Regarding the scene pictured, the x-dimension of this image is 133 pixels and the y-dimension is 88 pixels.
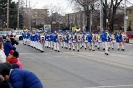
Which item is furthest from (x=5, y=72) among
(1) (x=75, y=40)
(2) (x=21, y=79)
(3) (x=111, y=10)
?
(3) (x=111, y=10)

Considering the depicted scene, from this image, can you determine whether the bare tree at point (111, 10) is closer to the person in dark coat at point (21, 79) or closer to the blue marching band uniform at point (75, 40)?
the blue marching band uniform at point (75, 40)

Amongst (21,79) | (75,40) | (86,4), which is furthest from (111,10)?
(21,79)

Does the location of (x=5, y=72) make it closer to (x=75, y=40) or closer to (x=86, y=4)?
(x=75, y=40)

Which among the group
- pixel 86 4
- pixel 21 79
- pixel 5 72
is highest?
pixel 86 4

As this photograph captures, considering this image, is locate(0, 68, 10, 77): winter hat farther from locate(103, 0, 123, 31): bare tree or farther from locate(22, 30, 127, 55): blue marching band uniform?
locate(103, 0, 123, 31): bare tree

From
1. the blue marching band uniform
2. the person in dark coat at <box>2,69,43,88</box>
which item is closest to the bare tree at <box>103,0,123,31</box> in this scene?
the blue marching band uniform

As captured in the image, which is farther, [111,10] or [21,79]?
[111,10]

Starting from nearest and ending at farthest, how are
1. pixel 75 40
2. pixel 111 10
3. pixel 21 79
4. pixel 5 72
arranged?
pixel 5 72 < pixel 21 79 < pixel 75 40 < pixel 111 10

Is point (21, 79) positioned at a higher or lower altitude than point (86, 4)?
lower

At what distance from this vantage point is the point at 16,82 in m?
4.92

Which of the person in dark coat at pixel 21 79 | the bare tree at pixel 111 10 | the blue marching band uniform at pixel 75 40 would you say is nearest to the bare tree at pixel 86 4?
the bare tree at pixel 111 10

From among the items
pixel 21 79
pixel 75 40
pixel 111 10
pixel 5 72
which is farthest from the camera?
pixel 111 10

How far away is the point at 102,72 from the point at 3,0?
6124 centimetres

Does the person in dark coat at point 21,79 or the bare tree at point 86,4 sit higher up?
the bare tree at point 86,4
